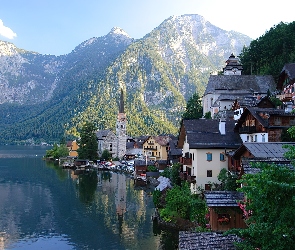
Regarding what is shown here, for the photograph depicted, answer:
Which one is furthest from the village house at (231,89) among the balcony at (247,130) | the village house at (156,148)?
the balcony at (247,130)

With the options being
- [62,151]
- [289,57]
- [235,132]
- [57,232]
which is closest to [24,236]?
[57,232]

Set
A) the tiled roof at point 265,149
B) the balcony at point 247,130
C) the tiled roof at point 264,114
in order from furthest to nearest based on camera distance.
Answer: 1. the balcony at point 247,130
2. the tiled roof at point 264,114
3. the tiled roof at point 265,149

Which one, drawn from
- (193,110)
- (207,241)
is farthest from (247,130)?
(193,110)

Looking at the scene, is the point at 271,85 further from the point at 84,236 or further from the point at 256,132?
the point at 84,236

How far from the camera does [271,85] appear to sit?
259 feet

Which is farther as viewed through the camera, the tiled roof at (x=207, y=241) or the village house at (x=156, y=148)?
the village house at (x=156, y=148)

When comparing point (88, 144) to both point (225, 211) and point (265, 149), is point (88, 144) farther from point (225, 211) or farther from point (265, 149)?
point (225, 211)

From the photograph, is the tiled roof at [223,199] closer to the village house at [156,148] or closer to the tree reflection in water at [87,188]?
the tree reflection in water at [87,188]

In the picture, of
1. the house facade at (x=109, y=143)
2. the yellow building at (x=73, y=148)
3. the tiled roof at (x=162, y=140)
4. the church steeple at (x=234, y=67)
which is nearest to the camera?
the church steeple at (x=234, y=67)

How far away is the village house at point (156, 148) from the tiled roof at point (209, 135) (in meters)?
66.1

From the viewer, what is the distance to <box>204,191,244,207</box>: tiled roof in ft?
88.3

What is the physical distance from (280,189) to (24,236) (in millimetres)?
33275

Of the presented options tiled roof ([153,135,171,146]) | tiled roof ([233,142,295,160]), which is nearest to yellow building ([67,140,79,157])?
tiled roof ([153,135,171,146])

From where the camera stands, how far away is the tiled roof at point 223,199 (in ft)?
A: 88.3
